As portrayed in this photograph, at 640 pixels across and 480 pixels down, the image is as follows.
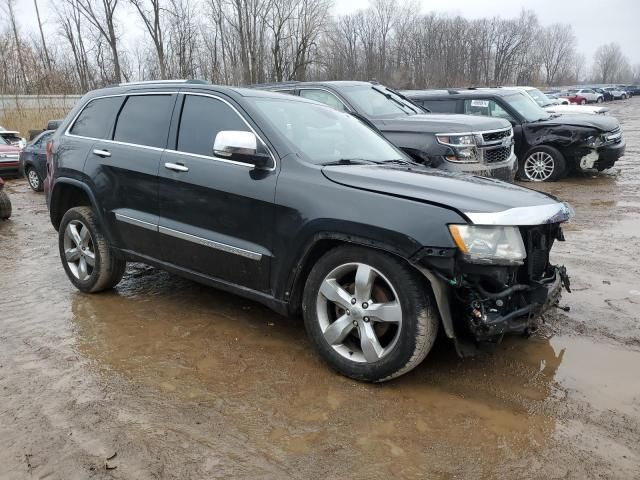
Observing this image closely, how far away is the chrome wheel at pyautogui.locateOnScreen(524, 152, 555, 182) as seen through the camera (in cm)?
1103

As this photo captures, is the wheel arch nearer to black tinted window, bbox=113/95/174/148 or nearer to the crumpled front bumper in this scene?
black tinted window, bbox=113/95/174/148

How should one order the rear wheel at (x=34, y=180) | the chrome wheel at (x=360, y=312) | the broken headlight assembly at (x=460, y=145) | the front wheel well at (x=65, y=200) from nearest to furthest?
the chrome wheel at (x=360, y=312), the front wheel well at (x=65, y=200), the broken headlight assembly at (x=460, y=145), the rear wheel at (x=34, y=180)

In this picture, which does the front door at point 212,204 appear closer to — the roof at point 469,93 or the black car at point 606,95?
the roof at point 469,93

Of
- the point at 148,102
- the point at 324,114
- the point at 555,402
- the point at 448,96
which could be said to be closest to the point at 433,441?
the point at 555,402

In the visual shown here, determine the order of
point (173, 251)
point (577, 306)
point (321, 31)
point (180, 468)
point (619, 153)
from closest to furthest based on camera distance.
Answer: point (180, 468) → point (173, 251) → point (577, 306) → point (619, 153) → point (321, 31)

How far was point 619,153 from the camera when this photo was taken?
35.2 feet

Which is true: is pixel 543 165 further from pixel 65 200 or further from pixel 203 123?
pixel 65 200

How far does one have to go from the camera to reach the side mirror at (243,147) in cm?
352

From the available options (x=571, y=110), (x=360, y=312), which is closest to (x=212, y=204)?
(x=360, y=312)

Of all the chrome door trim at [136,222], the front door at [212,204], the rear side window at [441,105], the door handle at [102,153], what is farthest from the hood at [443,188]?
the rear side window at [441,105]

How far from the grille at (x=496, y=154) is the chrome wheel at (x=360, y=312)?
5011 mm

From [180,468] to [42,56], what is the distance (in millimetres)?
44834

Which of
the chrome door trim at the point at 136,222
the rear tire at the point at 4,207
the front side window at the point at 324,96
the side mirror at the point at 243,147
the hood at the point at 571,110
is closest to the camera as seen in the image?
the side mirror at the point at 243,147

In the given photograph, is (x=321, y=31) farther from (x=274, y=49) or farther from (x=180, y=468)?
(x=180, y=468)
